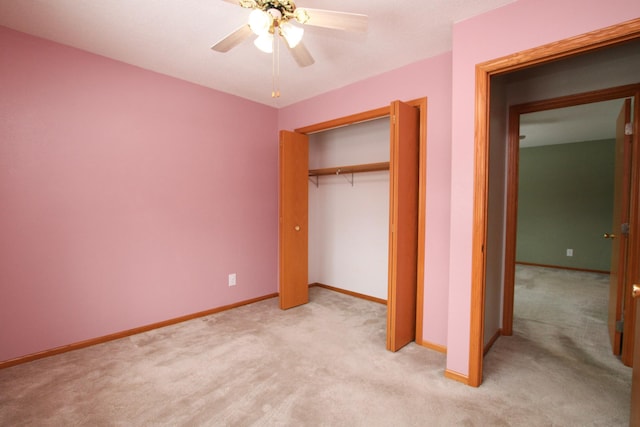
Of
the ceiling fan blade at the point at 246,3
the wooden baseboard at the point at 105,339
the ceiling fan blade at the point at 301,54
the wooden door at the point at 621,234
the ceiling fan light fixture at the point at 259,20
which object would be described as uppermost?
the ceiling fan blade at the point at 246,3

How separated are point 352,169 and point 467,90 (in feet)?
6.12

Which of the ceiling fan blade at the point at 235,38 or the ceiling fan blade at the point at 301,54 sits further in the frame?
the ceiling fan blade at the point at 301,54

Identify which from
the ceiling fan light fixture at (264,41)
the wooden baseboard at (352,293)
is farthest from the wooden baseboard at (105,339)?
the ceiling fan light fixture at (264,41)

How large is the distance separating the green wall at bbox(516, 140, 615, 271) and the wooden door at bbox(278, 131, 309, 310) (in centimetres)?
497

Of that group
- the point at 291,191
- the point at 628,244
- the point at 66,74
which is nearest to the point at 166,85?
the point at 66,74

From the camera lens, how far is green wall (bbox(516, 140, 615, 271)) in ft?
17.3

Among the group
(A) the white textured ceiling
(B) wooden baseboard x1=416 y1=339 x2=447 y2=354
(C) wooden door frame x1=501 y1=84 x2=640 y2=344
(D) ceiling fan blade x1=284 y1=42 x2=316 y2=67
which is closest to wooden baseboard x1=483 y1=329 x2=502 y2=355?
(C) wooden door frame x1=501 y1=84 x2=640 y2=344

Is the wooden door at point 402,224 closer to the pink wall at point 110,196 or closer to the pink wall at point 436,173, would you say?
the pink wall at point 436,173

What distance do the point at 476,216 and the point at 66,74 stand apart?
3.35 meters

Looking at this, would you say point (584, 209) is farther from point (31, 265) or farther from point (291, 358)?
point (31, 265)

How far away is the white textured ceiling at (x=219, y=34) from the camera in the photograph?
1.91 metres

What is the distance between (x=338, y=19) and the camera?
1.61 metres

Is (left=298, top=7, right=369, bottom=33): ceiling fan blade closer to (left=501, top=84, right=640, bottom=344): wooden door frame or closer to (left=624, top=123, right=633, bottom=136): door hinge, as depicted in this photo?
(left=501, top=84, right=640, bottom=344): wooden door frame

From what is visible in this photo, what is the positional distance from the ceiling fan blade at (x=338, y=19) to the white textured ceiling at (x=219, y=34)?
357mm
